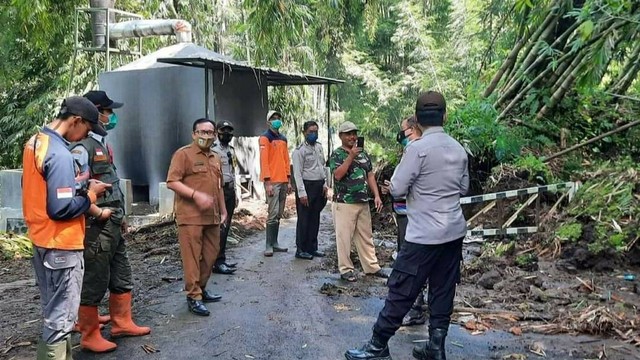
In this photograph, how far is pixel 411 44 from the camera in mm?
25984

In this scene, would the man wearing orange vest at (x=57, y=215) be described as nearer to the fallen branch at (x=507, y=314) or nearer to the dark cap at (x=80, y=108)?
the dark cap at (x=80, y=108)

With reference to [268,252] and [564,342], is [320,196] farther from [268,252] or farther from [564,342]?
[564,342]

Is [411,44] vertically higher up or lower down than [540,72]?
higher up

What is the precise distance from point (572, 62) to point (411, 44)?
1703 cm

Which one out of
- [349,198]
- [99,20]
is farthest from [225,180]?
[99,20]

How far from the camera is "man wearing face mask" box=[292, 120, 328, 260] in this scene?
750 cm

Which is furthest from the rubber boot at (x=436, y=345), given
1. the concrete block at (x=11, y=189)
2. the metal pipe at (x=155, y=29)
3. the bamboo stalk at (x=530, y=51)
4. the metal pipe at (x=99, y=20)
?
the metal pipe at (x=99, y=20)

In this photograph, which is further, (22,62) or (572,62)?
(22,62)

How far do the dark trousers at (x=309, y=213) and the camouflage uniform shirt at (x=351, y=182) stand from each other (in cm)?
119

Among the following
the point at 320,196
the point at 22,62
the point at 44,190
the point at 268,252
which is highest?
the point at 22,62

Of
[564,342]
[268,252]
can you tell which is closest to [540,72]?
[268,252]

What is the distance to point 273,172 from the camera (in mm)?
7867

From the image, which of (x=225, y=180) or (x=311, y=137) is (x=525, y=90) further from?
(x=225, y=180)

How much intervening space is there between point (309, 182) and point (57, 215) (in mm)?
4413
